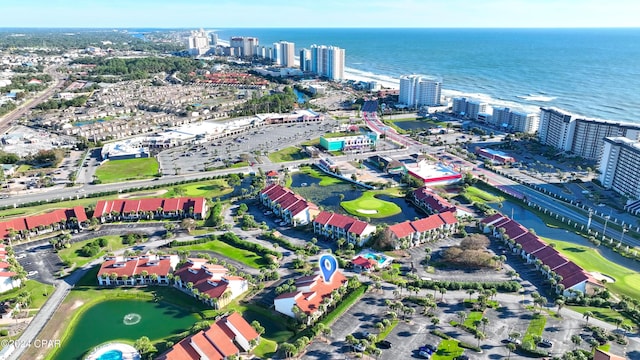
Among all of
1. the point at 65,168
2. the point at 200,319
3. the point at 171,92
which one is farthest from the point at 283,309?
the point at 171,92

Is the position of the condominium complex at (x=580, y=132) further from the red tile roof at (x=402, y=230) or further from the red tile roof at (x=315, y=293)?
the red tile roof at (x=315, y=293)

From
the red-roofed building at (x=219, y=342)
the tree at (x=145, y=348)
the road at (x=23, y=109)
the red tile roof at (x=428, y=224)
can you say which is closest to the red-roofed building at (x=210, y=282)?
the red-roofed building at (x=219, y=342)

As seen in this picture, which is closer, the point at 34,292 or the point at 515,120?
the point at 34,292

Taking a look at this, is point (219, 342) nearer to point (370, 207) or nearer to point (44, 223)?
point (370, 207)

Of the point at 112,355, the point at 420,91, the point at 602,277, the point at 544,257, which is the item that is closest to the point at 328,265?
the point at 112,355

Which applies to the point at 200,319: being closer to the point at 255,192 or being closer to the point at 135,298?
the point at 135,298

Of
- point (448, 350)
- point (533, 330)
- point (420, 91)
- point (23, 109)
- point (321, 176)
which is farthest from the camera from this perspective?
point (420, 91)
